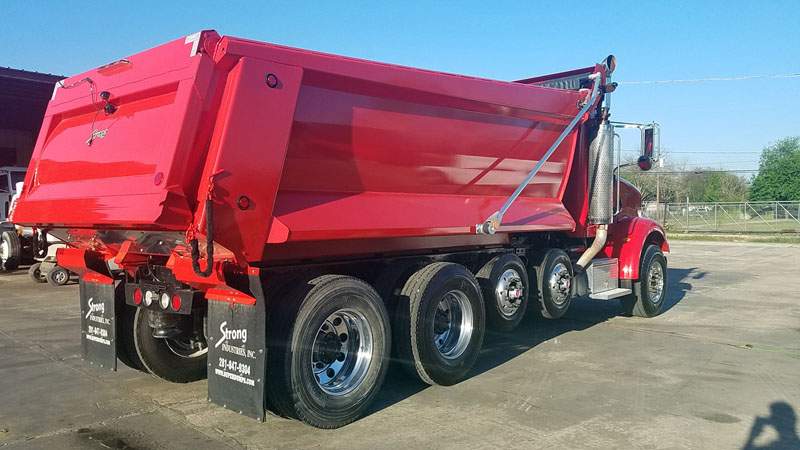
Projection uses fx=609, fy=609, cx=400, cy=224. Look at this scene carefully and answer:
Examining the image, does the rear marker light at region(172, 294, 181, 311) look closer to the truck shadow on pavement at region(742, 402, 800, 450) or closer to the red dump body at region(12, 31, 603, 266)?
the red dump body at region(12, 31, 603, 266)

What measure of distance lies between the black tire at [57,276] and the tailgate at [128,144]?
8.35 meters

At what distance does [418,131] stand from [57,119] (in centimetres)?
327

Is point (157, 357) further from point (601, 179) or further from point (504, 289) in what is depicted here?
point (601, 179)

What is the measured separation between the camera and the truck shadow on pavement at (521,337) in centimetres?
570

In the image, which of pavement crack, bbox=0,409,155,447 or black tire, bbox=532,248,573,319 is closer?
pavement crack, bbox=0,409,155,447

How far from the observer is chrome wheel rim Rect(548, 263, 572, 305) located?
7.58 meters

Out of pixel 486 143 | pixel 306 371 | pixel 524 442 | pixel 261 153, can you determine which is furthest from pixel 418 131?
pixel 524 442

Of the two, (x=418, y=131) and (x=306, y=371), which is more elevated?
(x=418, y=131)

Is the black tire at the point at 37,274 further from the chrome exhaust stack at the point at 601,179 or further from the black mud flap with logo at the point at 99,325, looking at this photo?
the chrome exhaust stack at the point at 601,179

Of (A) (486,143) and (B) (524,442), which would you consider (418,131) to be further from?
(B) (524,442)

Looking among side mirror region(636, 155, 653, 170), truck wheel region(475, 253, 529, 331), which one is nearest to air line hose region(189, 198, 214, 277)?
truck wheel region(475, 253, 529, 331)

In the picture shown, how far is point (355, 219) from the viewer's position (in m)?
4.70

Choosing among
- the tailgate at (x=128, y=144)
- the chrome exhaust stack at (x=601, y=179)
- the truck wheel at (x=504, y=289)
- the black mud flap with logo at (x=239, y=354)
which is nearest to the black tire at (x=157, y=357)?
the tailgate at (x=128, y=144)

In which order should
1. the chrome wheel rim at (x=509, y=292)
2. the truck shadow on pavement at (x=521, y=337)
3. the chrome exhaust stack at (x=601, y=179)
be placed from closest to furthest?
the truck shadow on pavement at (x=521, y=337)
the chrome wheel rim at (x=509, y=292)
the chrome exhaust stack at (x=601, y=179)
